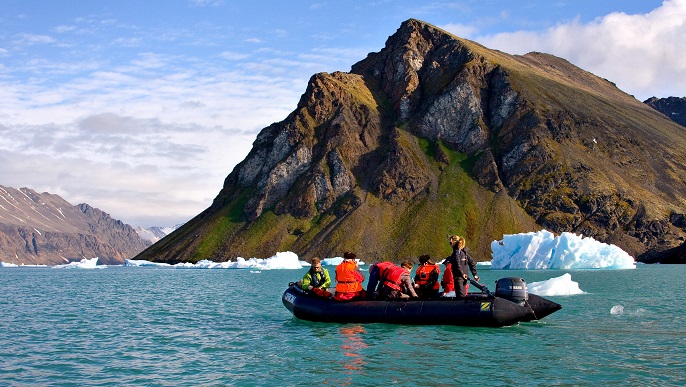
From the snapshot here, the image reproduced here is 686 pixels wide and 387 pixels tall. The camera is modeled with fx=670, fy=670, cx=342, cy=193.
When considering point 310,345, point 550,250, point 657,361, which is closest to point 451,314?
point 310,345

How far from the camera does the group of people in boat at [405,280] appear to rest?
104 feet

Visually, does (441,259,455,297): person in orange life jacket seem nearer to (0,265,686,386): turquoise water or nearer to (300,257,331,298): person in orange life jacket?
(0,265,686,386): turquoise water

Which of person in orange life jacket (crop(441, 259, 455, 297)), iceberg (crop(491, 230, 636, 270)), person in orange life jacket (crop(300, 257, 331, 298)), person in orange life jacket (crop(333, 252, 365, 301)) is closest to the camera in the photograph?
person in orange life jacket (crop(441, 259, 455, 297))

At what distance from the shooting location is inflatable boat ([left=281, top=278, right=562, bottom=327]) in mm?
30797

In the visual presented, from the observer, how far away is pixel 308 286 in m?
36.1

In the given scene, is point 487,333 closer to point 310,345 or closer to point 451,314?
point 451,314

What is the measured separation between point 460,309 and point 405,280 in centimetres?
303

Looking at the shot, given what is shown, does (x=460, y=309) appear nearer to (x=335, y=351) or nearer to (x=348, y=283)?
(x=348, y=283)

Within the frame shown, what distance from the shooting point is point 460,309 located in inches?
1213

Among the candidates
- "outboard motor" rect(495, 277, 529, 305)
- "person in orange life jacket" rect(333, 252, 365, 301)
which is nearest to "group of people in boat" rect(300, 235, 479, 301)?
"person in orange life jacket" rect(333, 252, 365, 301)

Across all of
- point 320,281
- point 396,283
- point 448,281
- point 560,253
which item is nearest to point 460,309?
point 448,281

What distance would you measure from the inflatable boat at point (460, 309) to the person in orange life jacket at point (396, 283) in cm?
51

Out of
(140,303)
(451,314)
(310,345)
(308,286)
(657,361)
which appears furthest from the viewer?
(140,303)

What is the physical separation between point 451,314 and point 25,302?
40664 mm
